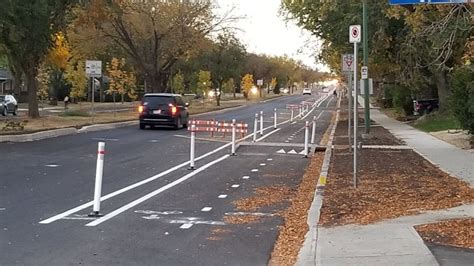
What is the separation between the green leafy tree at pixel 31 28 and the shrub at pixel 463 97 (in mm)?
14728

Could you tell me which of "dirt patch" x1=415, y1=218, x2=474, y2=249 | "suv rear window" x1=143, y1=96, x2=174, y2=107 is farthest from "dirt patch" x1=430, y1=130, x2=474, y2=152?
"dirt patch" x1=415, y1=218, x2=474, y2=249

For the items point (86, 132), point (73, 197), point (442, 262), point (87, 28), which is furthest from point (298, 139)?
point (87, 28)

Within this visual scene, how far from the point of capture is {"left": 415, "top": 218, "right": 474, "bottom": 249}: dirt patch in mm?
7891

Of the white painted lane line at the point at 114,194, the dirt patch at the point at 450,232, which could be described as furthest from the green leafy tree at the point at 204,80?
the dirt patch at the point at 450,232

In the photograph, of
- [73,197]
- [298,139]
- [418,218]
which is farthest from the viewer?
[298,139]

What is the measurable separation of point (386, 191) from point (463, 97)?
12.0m

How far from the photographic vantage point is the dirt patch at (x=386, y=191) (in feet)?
32.3

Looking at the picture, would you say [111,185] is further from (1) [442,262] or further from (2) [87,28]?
(2) [87,28]

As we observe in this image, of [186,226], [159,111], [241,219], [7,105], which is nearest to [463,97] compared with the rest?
[159,111]

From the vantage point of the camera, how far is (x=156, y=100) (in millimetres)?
31547

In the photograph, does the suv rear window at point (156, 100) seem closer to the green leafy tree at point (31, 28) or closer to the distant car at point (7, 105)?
the green leafy tree at point (31, 28)

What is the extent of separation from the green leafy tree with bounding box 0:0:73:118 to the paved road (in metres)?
5.88

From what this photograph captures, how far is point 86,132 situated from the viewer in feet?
93.5

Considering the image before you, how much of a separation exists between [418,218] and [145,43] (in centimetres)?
4093
